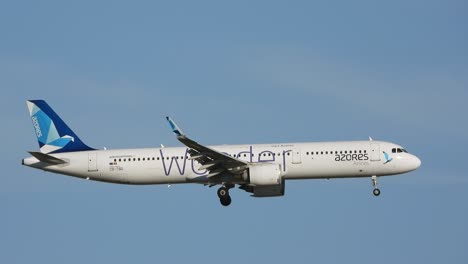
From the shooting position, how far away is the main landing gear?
207 ft

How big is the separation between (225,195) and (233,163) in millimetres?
3119

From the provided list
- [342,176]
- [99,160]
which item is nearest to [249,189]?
[342,176]

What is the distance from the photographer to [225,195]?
63156 millimetres

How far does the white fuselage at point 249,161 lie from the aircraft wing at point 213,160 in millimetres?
1315

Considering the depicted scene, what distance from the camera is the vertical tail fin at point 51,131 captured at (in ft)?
218

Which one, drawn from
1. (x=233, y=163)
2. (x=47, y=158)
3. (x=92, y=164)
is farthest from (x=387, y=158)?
(x=47, y=158)

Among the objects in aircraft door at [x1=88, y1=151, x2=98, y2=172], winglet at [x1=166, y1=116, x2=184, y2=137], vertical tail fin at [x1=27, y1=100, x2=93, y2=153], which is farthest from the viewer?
vertical tail fin at [x1=27, y1=100, x2=93, y2=153]

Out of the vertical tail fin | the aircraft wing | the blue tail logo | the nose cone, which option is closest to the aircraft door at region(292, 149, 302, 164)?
the aircraft wing

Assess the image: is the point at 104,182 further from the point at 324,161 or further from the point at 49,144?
the point at 324,161

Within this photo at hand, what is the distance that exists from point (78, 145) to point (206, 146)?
11.0 meters

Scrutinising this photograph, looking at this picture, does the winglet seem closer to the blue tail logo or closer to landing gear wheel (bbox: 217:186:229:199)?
landing gear wheel (bbox: 217:186:229:199)

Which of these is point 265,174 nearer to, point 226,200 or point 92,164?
point 226,200

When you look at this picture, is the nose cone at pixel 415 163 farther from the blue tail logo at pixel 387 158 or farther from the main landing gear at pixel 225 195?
the main landing gear at pixel 225 195

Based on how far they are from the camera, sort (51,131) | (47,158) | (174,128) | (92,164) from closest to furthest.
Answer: (174,128) → (47,158) → (92,164) → (51,131)
